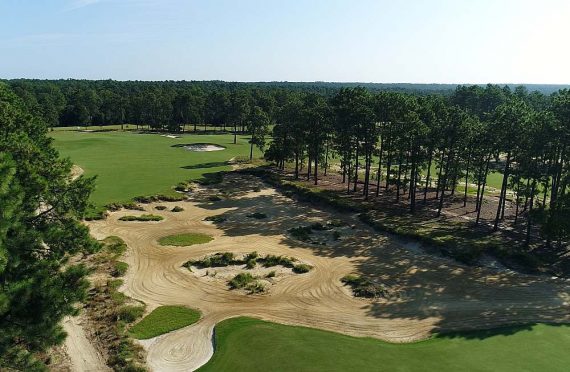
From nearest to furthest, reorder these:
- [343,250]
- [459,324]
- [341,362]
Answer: [341,362] → [459,324] → [343,250]

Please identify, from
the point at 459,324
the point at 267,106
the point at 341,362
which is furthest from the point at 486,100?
the point at 341,362

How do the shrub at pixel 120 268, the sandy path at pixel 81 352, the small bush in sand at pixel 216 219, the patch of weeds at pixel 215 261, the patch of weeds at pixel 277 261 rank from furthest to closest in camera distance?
the small bush in sand at pixel 216 219 < the patch of weeds at pixel 277 261 < the patch of weeds at pixel 215 261 < the shrub at pixel 120 268 < the sandy path at pixel 81 352

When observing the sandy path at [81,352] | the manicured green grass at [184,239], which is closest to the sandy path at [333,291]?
the manicured green grass at [184,239]

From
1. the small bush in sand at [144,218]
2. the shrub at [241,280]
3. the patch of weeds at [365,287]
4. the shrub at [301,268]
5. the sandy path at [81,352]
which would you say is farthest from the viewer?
the small bush in sand at [144,218]

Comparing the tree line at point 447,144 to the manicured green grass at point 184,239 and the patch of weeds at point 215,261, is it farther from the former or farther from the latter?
the patch of weeds at point 215,261

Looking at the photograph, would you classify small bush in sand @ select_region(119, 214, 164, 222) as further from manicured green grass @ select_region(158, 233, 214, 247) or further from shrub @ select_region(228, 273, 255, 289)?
shrub @ select_region(228, 273, 255, 289)

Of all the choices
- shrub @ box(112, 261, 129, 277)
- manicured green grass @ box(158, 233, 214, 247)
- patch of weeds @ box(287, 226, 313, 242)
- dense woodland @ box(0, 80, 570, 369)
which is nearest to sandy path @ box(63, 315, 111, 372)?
dense woodland @ box(0, 80, 570, 369)

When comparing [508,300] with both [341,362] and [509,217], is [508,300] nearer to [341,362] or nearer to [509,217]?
[341,362]
